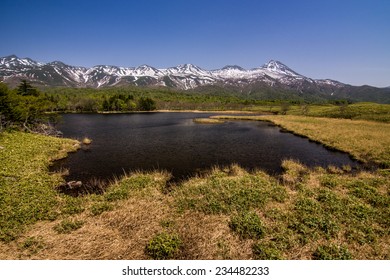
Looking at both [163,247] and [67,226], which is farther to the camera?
[67,226]

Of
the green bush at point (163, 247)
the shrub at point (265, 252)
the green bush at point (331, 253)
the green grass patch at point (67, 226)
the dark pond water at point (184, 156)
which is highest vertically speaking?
the green bush at point (331, 253)

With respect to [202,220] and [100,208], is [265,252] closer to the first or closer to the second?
[202,220]

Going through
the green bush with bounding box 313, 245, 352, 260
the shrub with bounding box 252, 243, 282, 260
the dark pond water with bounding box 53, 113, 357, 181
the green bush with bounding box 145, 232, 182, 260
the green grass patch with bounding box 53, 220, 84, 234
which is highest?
the green bush with bounding box 313, 245, 352, 260

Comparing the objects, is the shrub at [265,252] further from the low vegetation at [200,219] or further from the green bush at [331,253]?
the green bush at [331,253]

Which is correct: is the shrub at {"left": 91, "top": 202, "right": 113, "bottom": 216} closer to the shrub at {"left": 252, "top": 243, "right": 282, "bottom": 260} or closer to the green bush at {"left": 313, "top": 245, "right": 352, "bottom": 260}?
the shrub at {"left": 252, "top": 243, "right": 282, "bottom": 260}

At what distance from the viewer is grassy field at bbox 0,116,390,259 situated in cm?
1132

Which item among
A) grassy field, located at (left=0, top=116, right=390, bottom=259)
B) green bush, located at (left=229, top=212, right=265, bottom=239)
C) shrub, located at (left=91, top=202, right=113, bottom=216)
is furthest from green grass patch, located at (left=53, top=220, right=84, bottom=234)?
green bush, located at (left=229, top=212, right=265, bottom=239)

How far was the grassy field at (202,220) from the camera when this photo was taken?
37.1ft

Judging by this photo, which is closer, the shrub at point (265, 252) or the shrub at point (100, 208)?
the shrub at point (265, 252)

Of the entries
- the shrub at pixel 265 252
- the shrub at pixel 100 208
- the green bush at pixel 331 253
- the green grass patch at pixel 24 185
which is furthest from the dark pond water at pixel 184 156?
the green bush at pixel 331 253

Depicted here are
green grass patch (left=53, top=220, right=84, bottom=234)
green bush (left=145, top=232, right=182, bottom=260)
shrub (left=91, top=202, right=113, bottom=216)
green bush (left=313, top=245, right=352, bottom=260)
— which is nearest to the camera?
green bush (left=313, top=245, right=352, bottom=260)

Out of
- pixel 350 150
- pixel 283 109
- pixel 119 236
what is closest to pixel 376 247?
pixel 119 236

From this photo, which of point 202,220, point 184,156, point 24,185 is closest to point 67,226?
point 202,220

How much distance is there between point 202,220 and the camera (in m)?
14.4
